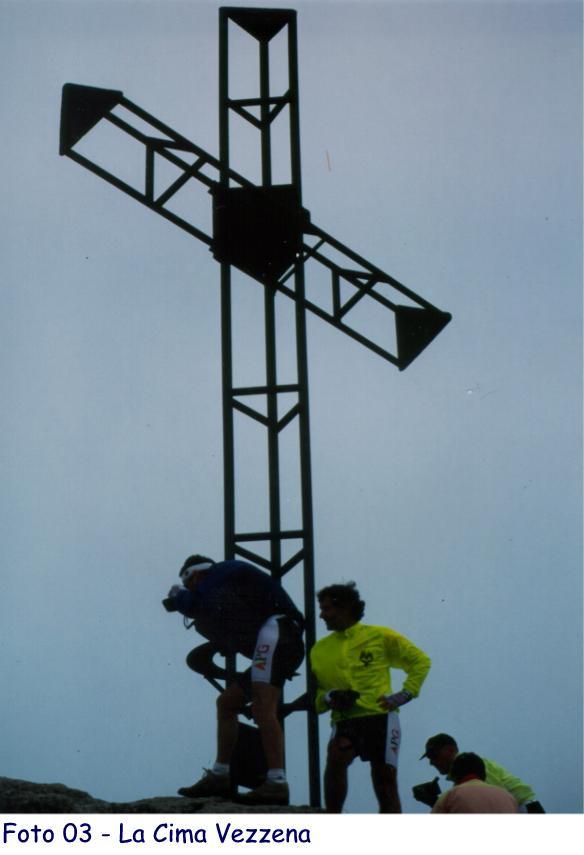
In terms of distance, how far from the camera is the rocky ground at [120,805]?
5961mm

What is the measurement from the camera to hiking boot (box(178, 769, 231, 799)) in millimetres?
6254

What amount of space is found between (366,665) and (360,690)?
0.12 m

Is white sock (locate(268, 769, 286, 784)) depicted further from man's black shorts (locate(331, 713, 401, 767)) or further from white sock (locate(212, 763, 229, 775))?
man's black shorts (locate(331, 713, 401, 767))

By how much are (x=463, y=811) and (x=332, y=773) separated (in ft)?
4.48

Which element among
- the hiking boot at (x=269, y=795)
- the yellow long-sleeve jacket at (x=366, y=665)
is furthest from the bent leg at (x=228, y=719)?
the yellow long-sleeve jacket at (x=366, y=665)

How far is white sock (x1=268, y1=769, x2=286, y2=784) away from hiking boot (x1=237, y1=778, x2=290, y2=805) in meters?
0.01

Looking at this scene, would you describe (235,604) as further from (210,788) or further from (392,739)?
(392,739)

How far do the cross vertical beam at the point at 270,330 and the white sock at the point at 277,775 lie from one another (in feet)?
2.19

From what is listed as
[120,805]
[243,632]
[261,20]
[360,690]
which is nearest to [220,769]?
[120,805]

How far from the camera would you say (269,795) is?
19.8 ft

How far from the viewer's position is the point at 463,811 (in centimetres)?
514

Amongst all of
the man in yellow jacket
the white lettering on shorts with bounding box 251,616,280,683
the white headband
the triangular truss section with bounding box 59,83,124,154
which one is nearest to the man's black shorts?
the man in yellow jacket
